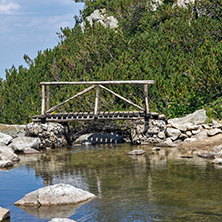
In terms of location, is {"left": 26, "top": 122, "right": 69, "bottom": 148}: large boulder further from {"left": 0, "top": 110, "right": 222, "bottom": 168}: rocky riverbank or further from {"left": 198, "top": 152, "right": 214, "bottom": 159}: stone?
{"left": 198, "top": 152, "right": 214, "bottom": 159}: stone

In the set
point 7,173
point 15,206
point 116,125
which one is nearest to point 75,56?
point 116,125

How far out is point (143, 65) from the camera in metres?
19.6

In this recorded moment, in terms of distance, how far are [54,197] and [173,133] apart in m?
10.3

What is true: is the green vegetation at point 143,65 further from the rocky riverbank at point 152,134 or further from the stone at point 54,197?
the stone at point 54,197

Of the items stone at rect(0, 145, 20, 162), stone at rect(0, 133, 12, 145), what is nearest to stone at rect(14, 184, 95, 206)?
stone at rect(0, 145, 20, 162)

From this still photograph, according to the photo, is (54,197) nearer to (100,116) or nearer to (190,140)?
(190,140)

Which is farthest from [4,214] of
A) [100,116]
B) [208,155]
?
[100,116]

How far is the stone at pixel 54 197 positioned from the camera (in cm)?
705

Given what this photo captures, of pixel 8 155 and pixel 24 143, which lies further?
pixel 24 143

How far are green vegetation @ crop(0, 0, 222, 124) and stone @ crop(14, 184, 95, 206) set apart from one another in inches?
463

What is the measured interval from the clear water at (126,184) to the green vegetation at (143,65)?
520 cm

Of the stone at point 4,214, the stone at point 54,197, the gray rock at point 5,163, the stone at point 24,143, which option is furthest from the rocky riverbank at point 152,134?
the stone at point 4,214

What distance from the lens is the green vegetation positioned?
1845 centimetres

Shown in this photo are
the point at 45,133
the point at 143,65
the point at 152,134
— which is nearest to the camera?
the point at 152,134
